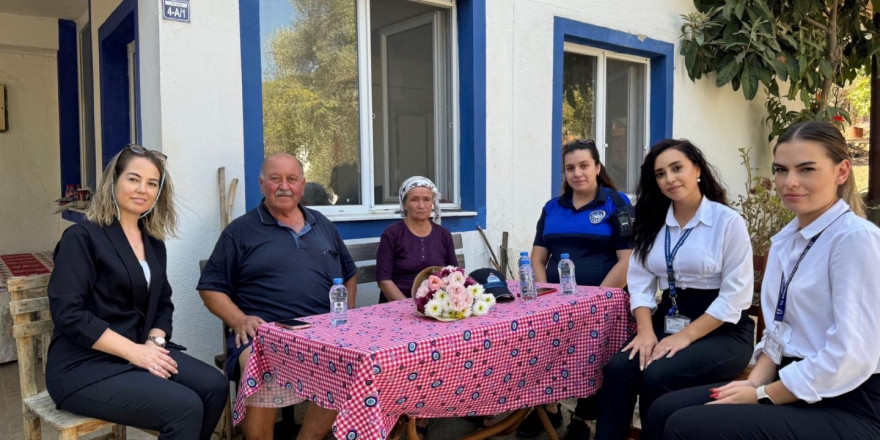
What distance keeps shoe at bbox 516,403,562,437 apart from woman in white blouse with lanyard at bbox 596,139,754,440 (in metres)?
0.84

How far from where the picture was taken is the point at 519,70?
5105 mm

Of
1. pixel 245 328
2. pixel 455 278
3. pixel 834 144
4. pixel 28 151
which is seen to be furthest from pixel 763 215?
pixel 28 151

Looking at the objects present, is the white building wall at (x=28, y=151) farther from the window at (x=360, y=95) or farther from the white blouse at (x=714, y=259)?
the white blouse at (x=714, y=259)

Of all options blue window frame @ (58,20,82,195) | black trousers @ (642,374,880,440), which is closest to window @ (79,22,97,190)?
blue window frame @ (58,20,82,195)

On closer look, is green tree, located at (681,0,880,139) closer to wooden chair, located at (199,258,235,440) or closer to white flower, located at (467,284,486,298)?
white flower, located at (467,284,486,298)

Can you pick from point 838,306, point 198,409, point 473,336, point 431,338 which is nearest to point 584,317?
point 473,336

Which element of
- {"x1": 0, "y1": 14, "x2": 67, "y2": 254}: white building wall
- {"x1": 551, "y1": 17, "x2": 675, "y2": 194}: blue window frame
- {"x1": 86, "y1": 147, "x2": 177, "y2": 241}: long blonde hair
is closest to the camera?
{"x1": 86, "y1": 147, "x2": 177, "y2": 241}: long blonde hair

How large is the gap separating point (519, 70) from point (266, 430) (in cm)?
340

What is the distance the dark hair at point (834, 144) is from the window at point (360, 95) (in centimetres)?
295

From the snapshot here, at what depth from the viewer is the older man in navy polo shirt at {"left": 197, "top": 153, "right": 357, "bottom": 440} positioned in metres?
3.21

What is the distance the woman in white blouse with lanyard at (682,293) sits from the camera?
2.73 metres

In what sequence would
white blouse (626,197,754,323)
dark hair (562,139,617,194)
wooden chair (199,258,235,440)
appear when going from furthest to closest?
dark hair (562,139,617,194) < wooden chair (199,258,235,440) < white blouse (626,197,754,323)

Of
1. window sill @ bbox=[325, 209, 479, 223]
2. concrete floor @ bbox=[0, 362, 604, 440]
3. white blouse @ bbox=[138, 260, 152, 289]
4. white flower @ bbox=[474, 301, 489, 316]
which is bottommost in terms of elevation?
concrete floor @ bbox=[0, 362, 604, 440]

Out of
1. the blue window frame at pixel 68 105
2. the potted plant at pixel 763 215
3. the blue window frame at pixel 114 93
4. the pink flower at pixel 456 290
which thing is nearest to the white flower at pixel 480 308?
the pink flower at pixel 456 290
